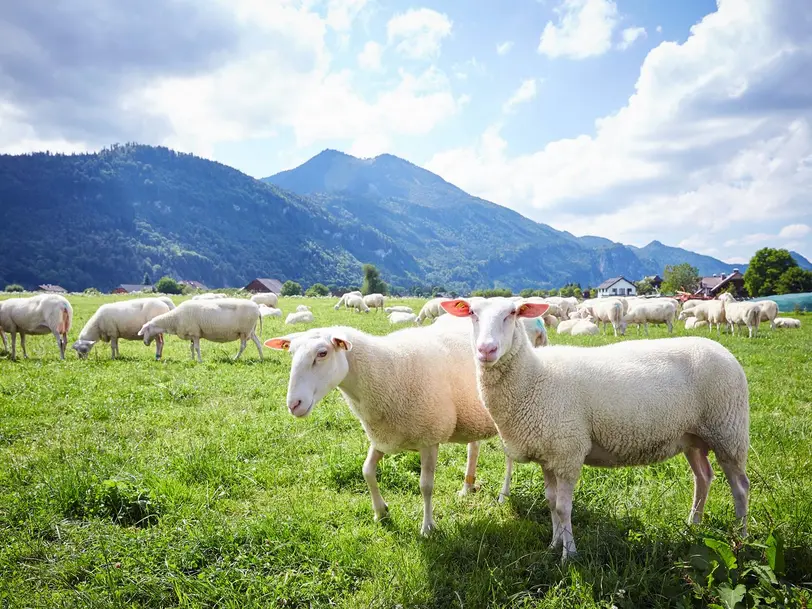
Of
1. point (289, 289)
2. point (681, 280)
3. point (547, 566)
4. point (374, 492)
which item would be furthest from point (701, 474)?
point (289, 289)

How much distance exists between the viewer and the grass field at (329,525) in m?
3.38

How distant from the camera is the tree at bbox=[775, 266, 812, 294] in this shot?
6378 centimetres

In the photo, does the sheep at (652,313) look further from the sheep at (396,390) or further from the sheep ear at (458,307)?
the sheep ear at (458,307)

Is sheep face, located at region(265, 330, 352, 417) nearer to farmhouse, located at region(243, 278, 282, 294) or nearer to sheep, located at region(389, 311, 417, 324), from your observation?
sheep, located at region(389, 311, 417, 324)

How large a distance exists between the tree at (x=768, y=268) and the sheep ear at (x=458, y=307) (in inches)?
3136

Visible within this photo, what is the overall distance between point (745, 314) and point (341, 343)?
27.1m

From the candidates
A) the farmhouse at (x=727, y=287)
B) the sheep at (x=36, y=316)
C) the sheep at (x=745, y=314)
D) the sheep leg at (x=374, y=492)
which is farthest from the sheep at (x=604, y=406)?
the farmhouse at (x=727, y=287)

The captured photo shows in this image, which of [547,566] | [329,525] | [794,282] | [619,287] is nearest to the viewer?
[547,566]

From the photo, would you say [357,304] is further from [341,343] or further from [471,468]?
[341,343]

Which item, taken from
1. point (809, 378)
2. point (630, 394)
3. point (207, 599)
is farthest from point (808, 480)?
point (809, 378)

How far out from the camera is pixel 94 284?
652 ft

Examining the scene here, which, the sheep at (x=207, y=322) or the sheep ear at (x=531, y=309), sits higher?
the sheep ear at (x=531, y=309)

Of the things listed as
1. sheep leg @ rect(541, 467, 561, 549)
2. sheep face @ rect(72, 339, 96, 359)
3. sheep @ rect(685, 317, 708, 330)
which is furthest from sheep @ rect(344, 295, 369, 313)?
Answer: sheep leg @ rect(541, 467, 561, 549)

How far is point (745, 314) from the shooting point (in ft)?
79.9
